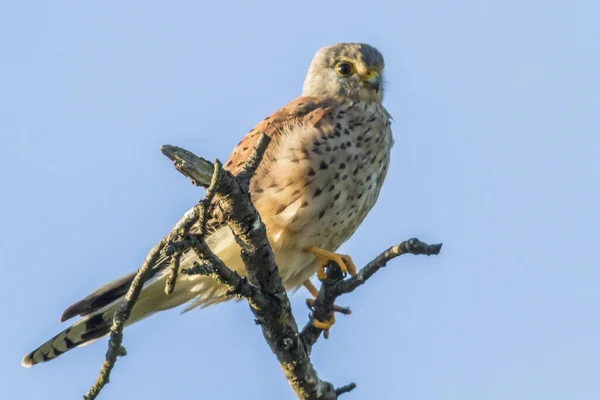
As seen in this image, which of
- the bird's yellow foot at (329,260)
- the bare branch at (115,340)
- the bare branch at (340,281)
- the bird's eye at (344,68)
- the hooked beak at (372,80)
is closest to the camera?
the bare branch at (115,340)

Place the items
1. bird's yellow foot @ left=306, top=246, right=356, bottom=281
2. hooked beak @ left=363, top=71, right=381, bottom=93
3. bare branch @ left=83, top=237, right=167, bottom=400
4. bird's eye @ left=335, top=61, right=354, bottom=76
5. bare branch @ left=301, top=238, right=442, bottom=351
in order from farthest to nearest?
bird's eye @ left=335, top=61, right=354, bottom=76
hooked beak @ left=363, top=71, right=381, bottom=93
bird's yellow foot @ left=306, top=246, right=356, bottom=281
bare branch @ left=301, top=238, right=442, bottom=351
bare branch @ left=83, top=237, right=167, bottom=400

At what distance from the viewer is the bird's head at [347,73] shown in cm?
591

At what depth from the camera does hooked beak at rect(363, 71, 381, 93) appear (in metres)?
5.89

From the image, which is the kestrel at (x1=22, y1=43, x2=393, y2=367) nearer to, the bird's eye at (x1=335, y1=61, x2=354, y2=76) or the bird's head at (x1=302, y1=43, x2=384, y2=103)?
the bird's head at (x1=302, y1=43, x2=384, y2=103)

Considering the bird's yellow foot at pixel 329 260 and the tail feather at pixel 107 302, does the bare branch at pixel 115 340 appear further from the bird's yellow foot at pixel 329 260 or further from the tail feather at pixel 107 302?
the bird's yellow foot at pixel 329 260

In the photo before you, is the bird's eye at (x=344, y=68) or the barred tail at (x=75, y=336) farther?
the bird's eye at (x=344, y=68)

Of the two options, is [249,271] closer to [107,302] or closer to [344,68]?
[107,302]

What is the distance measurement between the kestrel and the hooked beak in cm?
45

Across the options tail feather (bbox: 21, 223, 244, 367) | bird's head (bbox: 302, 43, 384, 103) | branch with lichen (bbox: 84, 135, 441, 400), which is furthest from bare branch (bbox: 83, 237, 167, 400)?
bird's head (bbox: 302, 43, 384, 103)

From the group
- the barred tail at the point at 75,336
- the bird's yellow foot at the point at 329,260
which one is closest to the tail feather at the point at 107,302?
the barred tail at the point at 75,336

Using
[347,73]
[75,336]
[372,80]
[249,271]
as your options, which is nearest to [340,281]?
[249,271]

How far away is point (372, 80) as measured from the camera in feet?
19.5

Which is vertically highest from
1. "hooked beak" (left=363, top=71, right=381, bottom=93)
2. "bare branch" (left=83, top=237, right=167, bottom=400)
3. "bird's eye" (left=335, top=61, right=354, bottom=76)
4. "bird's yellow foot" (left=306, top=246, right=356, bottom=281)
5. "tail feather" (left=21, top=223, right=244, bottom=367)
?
"bird's eye" (left=335, top=61, right=354, bottom=76)

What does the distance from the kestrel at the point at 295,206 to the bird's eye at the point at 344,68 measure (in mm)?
652
